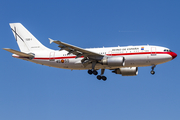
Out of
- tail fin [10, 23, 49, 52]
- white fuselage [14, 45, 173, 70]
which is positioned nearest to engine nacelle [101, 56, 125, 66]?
white fuselage [14, 45, 173, 70]

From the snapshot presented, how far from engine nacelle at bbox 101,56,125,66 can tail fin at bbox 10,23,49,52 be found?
11901mm

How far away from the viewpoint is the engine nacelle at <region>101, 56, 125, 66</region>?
4597 centimetres

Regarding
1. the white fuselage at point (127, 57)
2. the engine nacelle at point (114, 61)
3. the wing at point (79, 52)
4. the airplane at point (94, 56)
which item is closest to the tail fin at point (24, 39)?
the airplane at point (94, 56)

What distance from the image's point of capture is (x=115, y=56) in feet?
155

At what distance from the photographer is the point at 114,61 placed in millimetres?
46281

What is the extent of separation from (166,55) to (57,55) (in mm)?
16785

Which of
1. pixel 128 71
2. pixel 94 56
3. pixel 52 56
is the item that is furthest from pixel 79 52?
pixel 128 71

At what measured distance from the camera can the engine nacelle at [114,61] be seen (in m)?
46.0

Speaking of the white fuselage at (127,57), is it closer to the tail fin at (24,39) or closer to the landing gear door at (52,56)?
the landing gear door at (52,56)

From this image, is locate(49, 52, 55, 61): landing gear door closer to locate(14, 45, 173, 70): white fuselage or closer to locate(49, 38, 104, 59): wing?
locate(14, 45, 173, 70): white fuselage

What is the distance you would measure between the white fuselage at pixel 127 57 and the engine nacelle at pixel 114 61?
92cm

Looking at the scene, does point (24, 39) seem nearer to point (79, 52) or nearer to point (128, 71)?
point (79, 52)

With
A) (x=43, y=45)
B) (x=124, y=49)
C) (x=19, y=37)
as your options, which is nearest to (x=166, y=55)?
(x=124, y=49)

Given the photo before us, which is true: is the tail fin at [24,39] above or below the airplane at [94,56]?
above
